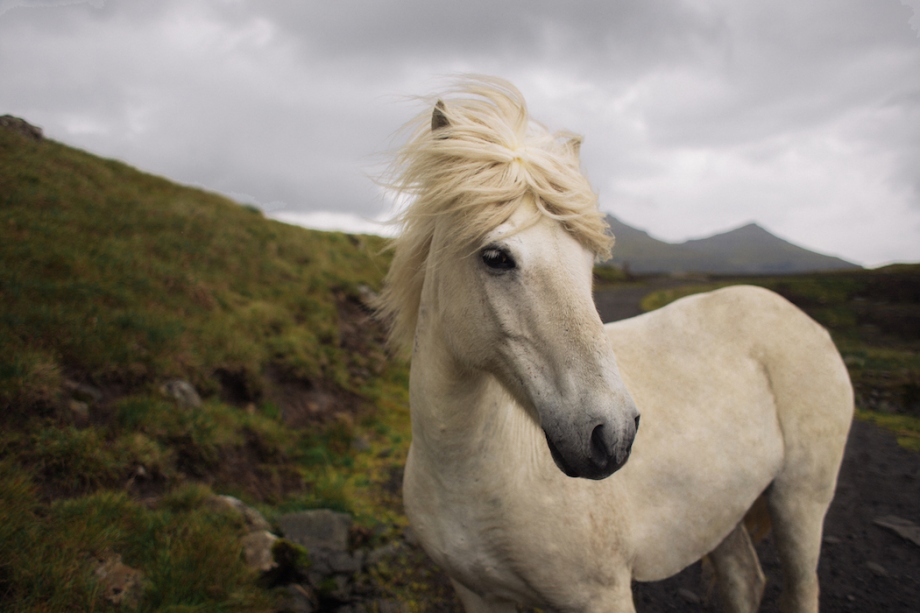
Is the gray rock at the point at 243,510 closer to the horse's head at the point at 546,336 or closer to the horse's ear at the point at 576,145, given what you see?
the horse's head at the point at 546,336

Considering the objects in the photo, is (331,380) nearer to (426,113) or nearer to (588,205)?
(426,113)

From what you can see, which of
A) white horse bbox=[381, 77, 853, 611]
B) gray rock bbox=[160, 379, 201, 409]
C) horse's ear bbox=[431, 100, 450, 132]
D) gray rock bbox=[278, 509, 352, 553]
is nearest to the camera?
white horse bbox=[381, 77, 853, 611]

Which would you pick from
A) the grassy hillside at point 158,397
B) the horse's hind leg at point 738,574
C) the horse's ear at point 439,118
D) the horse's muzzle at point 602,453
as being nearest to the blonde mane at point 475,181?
the horse's ear at point 439,118

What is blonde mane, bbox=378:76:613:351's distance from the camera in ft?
5.47

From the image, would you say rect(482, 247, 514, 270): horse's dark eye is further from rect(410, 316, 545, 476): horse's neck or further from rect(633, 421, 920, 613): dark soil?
rect(633, 421, 920, 613): dark soil

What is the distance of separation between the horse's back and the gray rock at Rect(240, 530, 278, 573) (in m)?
2.33

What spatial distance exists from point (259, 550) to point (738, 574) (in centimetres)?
341

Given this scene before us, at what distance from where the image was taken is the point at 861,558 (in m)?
4.10

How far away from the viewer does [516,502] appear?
197 cm

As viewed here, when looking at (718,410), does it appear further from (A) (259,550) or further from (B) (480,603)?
(A) (259,550)

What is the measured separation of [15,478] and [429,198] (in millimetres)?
2828

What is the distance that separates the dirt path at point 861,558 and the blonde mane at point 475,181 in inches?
139

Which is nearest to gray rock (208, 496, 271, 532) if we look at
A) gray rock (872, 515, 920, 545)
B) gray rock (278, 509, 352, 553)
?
gray rock (278, 509, 352, 553)

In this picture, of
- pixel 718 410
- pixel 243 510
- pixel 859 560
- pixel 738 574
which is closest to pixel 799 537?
pixel 738 574
